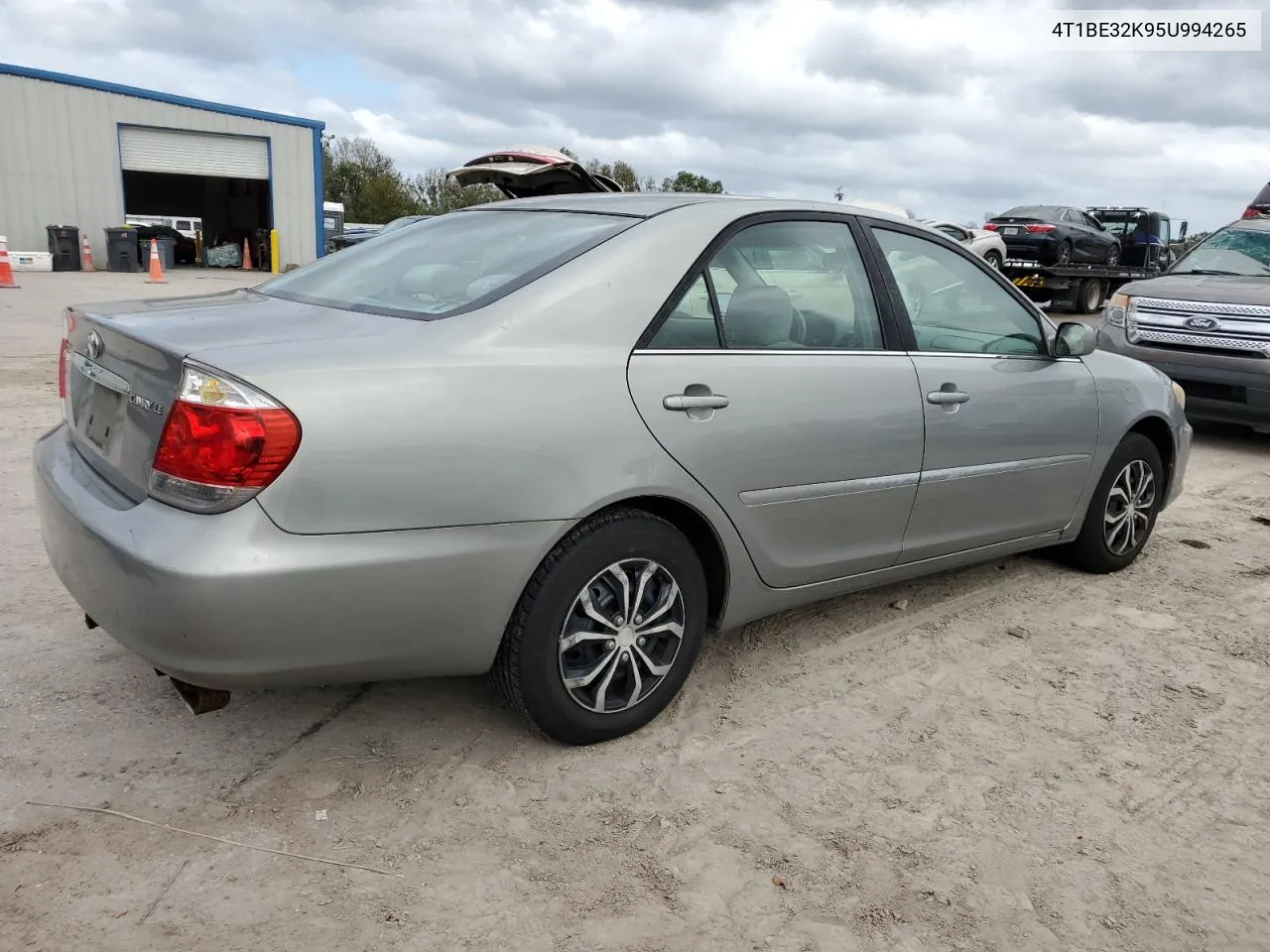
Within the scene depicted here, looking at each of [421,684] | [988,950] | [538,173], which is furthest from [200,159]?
[988,950]

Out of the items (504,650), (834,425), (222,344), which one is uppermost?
(222,344)

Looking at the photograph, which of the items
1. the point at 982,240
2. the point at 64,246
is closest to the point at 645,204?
the point at 982,240

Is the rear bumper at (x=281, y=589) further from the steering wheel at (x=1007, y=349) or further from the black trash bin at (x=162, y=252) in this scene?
the black trash bin at (x=162, y=252)

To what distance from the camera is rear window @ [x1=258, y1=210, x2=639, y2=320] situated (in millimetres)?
2814

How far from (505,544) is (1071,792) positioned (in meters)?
1.67

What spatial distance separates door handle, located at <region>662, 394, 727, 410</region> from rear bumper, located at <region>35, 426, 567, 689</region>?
479 mm

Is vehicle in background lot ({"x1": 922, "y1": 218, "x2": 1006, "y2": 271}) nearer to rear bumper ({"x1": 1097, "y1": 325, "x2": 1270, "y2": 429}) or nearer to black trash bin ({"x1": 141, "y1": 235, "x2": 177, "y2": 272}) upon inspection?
rear bumper ({"x1": 1097, "y1": 325, "x2": 1270, "y2": 429})

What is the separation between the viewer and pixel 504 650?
8.73 ft

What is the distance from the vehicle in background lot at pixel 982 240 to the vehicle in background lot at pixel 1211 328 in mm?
6794

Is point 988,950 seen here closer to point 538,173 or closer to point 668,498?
point 668,498

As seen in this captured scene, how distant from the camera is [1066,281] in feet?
57.6

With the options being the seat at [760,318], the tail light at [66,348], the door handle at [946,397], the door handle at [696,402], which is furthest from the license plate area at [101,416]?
the door handle at [946,397]

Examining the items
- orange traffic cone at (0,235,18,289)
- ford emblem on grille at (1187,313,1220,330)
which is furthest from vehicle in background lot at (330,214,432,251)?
ford emblem on grille at (1187,313,1220,330)

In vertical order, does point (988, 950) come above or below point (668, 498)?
below
